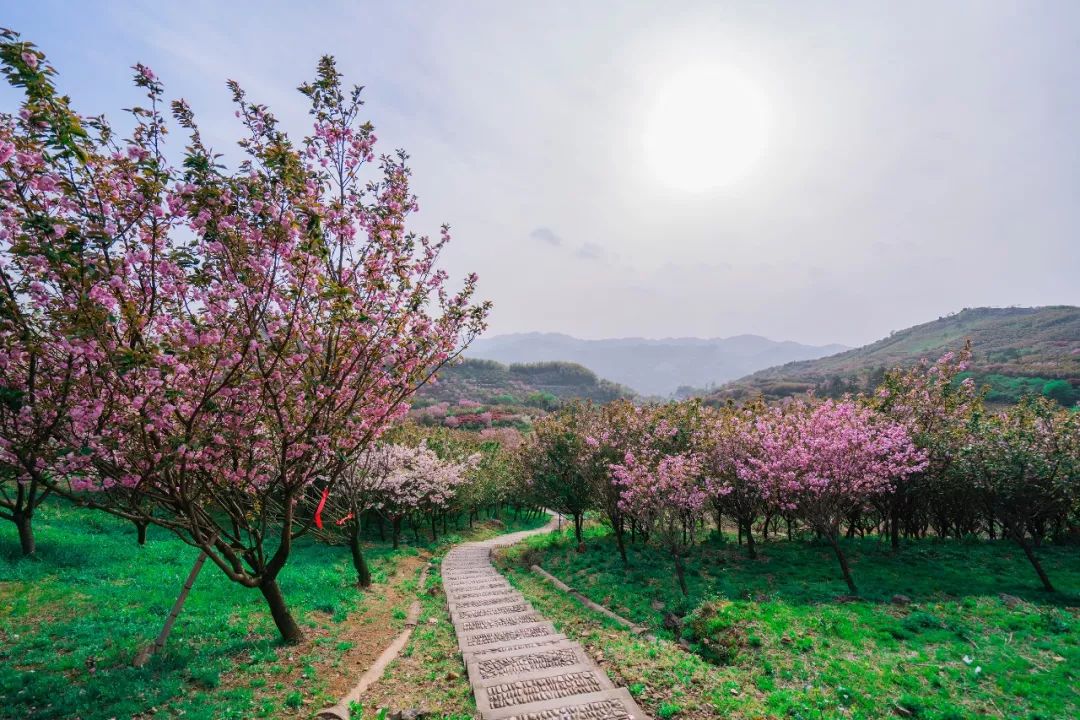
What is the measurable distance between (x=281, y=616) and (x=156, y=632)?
114 inches

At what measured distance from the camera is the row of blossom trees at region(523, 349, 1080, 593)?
17625 millimetres

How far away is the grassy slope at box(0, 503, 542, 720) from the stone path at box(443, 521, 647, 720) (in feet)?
8.56

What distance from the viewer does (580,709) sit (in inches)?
324

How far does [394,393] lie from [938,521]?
116 feet

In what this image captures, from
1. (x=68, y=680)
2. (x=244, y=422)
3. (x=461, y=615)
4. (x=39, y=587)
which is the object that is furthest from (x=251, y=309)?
(x=39, y=587)

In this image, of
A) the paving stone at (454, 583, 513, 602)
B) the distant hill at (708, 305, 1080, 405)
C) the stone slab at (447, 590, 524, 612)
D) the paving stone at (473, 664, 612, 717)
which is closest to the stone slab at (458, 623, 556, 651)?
the paving stone at (473, 664, 612, 717)

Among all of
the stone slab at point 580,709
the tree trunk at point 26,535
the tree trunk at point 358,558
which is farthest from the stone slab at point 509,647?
the tree trunk at point 26,535

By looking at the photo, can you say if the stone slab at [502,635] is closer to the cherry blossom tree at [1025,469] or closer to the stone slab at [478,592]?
the stone slab at [478,592]

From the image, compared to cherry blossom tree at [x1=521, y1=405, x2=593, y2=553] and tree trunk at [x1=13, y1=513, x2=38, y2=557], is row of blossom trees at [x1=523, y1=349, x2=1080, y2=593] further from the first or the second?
tree trunk at [x1=13, y1=513, x2=38, y2=557]

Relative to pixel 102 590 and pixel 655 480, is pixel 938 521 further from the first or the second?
pixel 102 590

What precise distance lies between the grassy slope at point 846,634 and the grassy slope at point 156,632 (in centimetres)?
641

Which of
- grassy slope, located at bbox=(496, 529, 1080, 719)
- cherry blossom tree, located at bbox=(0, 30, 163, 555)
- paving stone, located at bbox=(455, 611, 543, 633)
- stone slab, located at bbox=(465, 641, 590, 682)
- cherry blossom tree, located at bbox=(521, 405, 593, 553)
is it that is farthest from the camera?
cherry blossom tree, located at bbox=(521, 405, 593, 553)

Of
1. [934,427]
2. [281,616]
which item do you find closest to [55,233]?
[281,616]

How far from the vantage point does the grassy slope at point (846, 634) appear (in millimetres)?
9438
